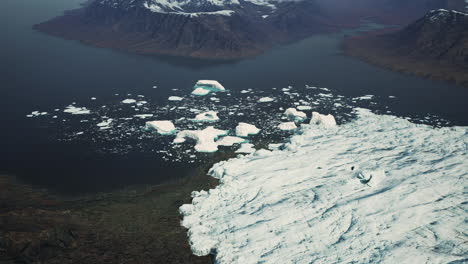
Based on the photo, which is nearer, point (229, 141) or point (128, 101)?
point (229, 141)

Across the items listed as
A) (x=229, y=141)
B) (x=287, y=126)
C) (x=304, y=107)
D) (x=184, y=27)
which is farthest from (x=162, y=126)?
(x=184, y=27)

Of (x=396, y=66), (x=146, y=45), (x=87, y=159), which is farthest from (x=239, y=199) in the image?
(x=146, y=45)

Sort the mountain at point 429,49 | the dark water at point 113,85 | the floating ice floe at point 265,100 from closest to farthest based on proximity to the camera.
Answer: the dark water at point 113,85
the floating ice floe at point 265,100
the mountain at point 429,49

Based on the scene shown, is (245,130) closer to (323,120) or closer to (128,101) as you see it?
(323,120)

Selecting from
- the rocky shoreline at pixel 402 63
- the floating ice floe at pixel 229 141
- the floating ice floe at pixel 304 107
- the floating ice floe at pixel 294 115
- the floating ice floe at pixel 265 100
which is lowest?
the floating ice floe at pixel 229 141

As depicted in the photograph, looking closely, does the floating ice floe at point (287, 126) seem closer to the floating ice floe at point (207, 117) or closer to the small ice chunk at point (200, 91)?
the floating ice floe at point (207, 117)

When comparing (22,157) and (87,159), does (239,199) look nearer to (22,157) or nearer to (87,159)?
(87,159)

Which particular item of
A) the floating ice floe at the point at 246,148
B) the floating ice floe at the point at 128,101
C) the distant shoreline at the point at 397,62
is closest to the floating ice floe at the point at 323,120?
the floating ice floe at the point at 246,148
